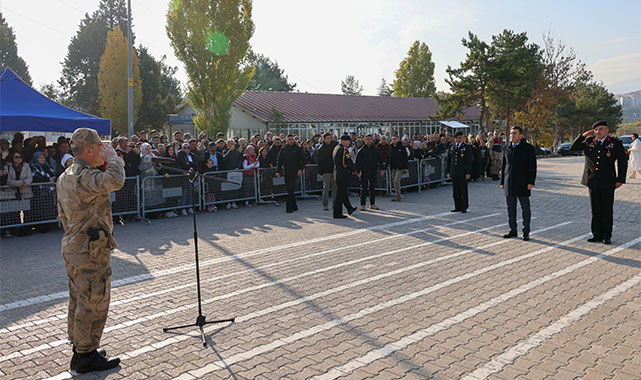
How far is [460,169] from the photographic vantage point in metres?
12.6

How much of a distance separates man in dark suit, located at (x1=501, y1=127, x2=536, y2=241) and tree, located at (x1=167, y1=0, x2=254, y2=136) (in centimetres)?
Answer: 2371

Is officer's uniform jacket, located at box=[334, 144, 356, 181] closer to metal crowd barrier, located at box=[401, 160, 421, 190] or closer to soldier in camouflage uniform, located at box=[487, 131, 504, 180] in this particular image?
metal crowd barrier, located at box=[401, 160, 421, 190]

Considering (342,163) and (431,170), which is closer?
(342,163)

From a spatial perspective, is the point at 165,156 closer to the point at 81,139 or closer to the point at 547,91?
the point at 81,139

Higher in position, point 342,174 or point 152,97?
point 152,97

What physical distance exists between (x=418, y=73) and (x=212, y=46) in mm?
45105

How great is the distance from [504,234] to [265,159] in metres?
7.74

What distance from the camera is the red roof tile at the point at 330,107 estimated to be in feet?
133

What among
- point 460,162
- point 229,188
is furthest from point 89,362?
point 229,188

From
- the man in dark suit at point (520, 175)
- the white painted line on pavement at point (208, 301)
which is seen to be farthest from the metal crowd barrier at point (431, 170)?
the white painted line on pavement at point (208, 301)

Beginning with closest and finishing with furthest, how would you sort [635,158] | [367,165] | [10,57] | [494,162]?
[367,165] < [635,158] < [494,162] < [10,57]

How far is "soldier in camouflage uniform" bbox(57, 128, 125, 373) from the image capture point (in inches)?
167

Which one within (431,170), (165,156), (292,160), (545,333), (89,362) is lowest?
(545,333)

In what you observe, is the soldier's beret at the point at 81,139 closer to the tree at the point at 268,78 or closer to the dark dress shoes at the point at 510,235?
the dark dress shoes at the point at 510,235
